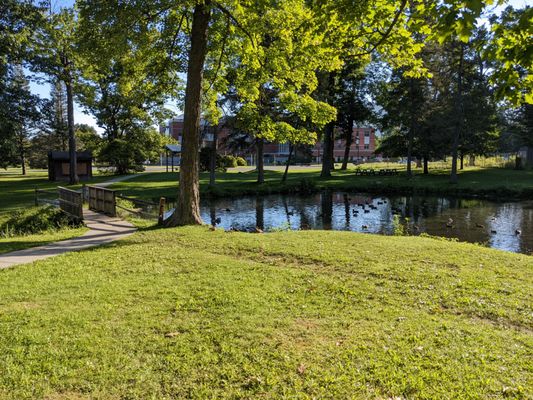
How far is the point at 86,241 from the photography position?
465 inches

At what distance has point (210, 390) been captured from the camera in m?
3.90

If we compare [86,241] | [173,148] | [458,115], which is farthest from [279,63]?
[173,148]

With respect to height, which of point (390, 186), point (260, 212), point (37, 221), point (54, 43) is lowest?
point (260, 212)

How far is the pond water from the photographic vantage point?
17.5 meters

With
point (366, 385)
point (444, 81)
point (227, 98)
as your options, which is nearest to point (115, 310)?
point (366, 385)

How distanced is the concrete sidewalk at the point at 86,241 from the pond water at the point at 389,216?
5607 mm

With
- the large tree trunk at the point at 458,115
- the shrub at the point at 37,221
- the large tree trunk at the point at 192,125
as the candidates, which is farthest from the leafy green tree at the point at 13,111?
the large tree trunk at the point at 458,115

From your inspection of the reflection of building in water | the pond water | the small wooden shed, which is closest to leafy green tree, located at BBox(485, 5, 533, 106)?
the pond water

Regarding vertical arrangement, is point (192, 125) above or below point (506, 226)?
above

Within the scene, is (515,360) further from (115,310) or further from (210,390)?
(115,310)

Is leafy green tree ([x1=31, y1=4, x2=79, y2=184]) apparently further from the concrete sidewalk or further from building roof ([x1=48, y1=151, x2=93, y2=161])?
the concrete sidewalk

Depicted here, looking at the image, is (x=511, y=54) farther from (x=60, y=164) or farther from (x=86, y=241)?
(x=60, y=164)

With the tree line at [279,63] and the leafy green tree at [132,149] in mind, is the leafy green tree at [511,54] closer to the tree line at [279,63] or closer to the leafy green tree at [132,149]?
the tree line at [279,63]

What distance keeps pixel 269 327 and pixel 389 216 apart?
18.3m
